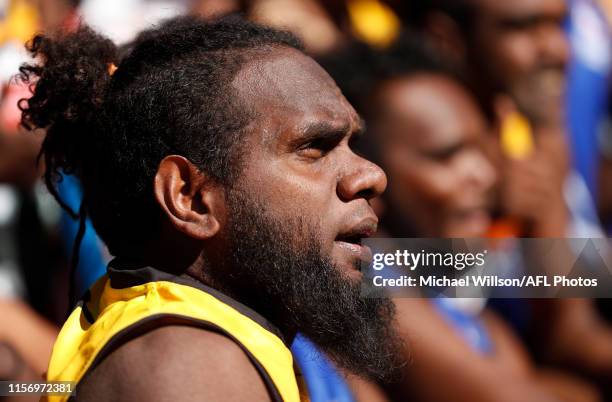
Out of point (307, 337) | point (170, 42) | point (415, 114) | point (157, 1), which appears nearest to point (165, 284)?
point (307, 337)

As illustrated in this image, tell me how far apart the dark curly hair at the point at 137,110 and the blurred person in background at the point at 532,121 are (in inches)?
116

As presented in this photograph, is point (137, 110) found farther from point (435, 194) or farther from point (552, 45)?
point (552, 45)

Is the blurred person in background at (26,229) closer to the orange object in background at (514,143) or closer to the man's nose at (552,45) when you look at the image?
the orange object in background at (514,143)

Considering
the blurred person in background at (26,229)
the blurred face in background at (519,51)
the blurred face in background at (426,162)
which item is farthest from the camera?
the blurred face in background at (519,51)

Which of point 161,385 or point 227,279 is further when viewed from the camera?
point 227,279

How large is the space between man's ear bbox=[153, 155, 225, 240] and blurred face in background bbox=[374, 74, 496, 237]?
2.21 m

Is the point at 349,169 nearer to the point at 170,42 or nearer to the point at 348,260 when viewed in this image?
the point at 348,260

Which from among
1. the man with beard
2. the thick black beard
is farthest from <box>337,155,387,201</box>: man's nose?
the thick black beard

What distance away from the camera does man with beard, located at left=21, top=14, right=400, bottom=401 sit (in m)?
2.08

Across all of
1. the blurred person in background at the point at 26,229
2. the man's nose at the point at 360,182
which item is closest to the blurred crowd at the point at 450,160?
the blurred person in background at the point at 26,229

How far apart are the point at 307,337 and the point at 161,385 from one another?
50cm

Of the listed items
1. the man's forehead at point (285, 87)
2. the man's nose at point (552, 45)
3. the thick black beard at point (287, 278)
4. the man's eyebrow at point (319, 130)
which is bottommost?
the man's nose at point (552, 45)

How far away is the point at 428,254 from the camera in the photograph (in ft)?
9.94

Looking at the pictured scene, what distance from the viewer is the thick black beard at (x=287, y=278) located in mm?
2080
